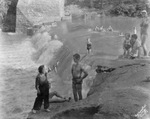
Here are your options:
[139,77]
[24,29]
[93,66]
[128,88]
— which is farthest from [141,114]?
[24,29]

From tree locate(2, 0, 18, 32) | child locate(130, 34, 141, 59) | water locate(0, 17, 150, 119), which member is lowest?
water locate(0, 17, 150, 119)

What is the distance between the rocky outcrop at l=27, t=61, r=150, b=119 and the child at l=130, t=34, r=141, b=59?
83.1 inches

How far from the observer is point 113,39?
709 inches

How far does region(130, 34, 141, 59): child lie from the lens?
10.5m

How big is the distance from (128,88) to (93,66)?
4109mm

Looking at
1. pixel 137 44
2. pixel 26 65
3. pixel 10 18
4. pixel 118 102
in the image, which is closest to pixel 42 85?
pixel 118 102

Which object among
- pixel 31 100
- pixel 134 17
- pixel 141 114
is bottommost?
pixel 31 100

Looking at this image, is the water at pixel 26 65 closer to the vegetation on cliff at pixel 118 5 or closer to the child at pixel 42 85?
the child at pixel 42 85

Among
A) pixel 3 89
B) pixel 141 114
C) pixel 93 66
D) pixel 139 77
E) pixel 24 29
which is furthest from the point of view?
pixel 24 29

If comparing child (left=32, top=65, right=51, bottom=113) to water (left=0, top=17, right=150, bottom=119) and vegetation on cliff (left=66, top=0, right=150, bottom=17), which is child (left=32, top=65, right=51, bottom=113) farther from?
vegetation on cliff (left=66, top=0, right=150, bottom=17)

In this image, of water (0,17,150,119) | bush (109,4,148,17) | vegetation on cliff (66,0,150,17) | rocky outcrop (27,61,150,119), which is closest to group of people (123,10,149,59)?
water (0,17,150,119)

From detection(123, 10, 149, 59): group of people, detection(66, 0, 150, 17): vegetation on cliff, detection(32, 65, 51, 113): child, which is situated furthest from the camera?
detection(66, 0, 150, 17): vegetation on cliff

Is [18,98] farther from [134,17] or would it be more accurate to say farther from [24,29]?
[134,17]

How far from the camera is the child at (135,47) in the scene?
10.5 m
